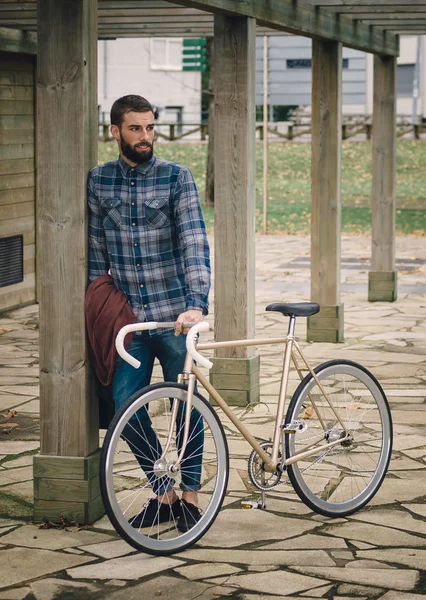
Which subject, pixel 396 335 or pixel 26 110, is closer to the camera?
pixel 396 335

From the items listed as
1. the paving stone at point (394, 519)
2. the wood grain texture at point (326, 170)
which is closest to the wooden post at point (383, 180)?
the wood grain texture at point (326, 170)

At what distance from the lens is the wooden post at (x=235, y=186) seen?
843 centimetres

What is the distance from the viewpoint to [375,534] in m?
5.68

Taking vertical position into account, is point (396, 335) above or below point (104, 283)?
below

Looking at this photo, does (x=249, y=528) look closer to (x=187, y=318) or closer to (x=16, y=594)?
(x=187, y=318)

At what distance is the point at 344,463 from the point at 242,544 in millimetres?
1329

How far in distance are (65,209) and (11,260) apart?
7.52 metres

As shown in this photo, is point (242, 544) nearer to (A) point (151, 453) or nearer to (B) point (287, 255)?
(A) point (151, 453)

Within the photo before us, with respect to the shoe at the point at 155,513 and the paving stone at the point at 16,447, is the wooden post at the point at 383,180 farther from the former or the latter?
the shoe at the point at 155,513

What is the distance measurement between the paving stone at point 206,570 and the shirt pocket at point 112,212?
5.11 ft

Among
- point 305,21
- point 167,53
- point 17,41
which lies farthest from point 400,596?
point 167,53

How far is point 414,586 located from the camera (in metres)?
4.96

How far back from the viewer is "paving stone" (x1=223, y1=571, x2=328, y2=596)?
4930 millimetres

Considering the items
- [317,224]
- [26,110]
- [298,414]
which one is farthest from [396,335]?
[298,414]
